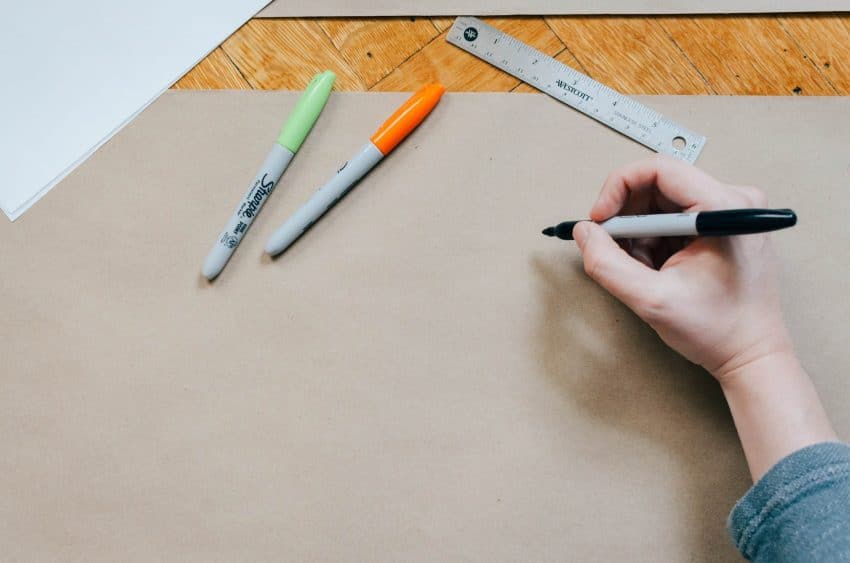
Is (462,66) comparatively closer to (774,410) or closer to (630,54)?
(630,54)

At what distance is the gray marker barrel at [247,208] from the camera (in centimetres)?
63

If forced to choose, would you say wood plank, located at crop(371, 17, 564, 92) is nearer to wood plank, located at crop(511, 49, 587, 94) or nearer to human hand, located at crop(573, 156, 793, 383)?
wood plank, located at crop(511, 49, 587, 94)

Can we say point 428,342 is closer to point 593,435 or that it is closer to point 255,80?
point 593,435

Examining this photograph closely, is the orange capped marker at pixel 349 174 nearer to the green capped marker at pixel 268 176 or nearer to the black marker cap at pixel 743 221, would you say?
the green capped marker at pixel 268 176

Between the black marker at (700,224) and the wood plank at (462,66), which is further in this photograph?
the wood plank at (462,66)

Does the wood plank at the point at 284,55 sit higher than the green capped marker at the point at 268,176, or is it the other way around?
the wood plank at the point at 284,55

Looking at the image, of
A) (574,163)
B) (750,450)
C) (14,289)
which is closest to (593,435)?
(750,450)

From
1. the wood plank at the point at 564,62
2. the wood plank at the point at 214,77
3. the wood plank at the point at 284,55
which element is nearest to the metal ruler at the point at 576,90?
the wood plank at the point at 564,62

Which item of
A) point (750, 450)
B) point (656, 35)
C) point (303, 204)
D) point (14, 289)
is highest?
point (14, 289)

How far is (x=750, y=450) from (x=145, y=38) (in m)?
0.70

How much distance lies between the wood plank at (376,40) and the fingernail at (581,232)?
257 mm

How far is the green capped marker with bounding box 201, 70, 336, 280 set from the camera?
629 millimetres

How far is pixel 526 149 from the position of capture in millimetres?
636

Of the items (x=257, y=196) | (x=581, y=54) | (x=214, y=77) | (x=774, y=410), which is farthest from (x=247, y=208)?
(x=774, y=410)
